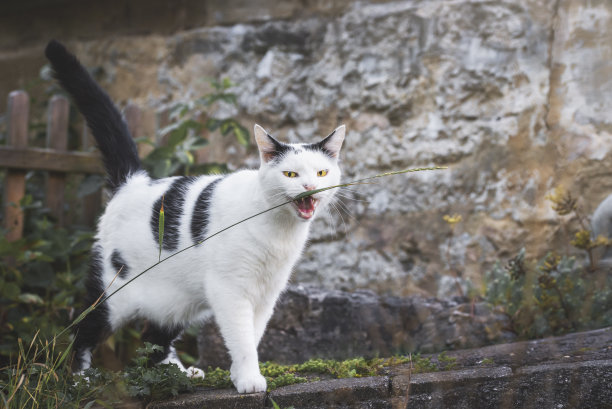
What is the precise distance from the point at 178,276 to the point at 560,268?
2.12 metres

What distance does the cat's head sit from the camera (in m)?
2.28

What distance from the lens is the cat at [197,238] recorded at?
2330 millimetres

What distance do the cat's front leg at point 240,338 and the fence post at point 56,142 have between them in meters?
2.45

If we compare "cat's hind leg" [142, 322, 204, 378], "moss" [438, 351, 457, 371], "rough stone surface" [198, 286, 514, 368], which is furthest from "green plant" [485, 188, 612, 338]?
"cat's hind leg" [142, 322, 204, 378]

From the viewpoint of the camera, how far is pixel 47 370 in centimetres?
214

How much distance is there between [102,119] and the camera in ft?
9.31

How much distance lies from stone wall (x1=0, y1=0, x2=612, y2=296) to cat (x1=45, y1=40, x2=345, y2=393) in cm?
137

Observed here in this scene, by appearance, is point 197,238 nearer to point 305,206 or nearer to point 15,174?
point 305,206

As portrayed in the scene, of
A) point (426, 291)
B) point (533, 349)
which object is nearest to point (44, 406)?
Result: point (533, 349)

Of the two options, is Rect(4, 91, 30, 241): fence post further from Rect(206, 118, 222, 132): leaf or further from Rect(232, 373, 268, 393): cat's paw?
Rect(232, 373, 268, 393): cat's paw

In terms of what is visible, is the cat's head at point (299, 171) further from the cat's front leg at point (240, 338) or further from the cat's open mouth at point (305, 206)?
the cat's front leg at point (240, 338)

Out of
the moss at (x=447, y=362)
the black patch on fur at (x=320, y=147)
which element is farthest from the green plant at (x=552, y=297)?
the black patch on fur at (x=320, y=147)

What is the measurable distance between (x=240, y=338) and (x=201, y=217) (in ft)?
1.84

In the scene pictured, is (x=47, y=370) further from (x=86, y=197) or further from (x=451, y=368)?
(x=86, y=197)
